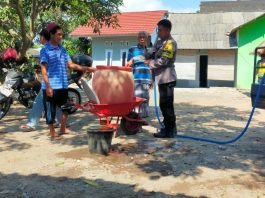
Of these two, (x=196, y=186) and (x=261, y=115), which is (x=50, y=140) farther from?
(x=261, y=115)

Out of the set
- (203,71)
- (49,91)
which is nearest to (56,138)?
(49,91)

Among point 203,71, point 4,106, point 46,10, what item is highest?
point 46,10

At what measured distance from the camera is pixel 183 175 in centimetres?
489

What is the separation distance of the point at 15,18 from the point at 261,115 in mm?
8018

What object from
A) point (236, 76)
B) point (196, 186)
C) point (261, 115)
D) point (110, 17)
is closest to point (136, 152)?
point (196, 186)

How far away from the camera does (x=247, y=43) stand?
23750 millimetres

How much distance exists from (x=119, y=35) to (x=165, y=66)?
20.2 m

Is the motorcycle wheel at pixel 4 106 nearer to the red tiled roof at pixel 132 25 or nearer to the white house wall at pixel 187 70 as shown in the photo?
the white house wall at pixel 187 70

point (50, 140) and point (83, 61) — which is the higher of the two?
point (83, 61)

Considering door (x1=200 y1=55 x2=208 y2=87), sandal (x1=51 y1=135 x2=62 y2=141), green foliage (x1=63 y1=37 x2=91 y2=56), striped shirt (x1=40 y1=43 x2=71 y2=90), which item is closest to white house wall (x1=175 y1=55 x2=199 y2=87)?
door (x1=200 y1=55 x2=208 y2=87)

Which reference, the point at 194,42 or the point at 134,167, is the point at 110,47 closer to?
the point at 194,42

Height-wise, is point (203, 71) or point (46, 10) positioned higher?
point (46, 10)

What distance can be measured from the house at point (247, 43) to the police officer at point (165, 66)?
17.4 metres

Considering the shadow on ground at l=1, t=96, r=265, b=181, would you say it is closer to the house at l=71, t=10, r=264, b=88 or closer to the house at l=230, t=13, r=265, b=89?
the house at l=230, t=13, r=265, b=89
